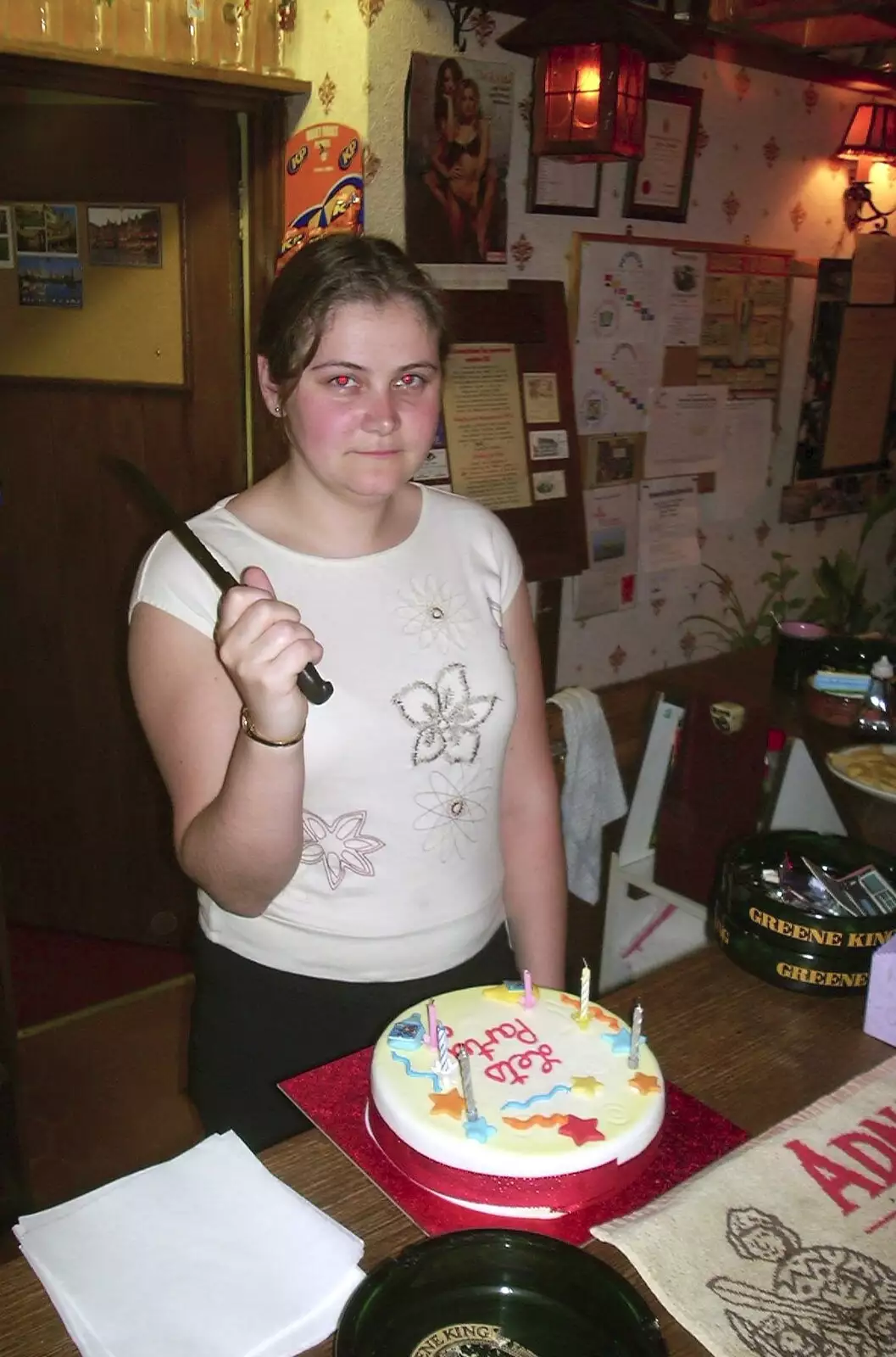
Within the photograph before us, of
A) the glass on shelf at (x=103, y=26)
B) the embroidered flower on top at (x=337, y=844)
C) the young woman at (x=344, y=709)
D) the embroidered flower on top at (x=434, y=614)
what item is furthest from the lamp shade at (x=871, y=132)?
the embroidered flower on top at (x=337, y=844)

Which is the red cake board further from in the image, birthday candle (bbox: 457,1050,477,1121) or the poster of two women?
the poster of two women

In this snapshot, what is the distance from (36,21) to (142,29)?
172mm

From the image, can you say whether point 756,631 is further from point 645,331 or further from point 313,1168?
point 313,1168

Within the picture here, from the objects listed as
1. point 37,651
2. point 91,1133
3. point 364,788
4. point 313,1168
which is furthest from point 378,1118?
point 37,651

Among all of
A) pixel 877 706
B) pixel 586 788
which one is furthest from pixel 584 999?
pixel 586 788

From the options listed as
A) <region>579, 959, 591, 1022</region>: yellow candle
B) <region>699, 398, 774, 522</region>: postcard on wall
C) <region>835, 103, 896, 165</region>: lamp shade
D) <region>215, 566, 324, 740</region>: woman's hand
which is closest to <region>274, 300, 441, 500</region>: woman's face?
<region>215, 566, 324, 740</region>: woman's hand

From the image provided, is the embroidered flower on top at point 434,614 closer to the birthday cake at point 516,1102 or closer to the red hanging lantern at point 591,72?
the birthday cake at point 516,1102

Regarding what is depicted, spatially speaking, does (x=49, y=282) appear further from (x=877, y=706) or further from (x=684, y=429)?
(x=877, y=706)

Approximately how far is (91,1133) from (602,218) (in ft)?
7.16

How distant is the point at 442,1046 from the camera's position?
2.63 feet

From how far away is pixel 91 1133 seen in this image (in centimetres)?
226

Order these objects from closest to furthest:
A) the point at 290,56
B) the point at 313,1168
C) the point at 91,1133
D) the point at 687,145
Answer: the point at 313,1168 < the point at 290,56 < the point at 91,1133 < the point at 687,145

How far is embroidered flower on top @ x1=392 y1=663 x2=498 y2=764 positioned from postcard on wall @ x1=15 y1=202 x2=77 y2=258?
5.48ft

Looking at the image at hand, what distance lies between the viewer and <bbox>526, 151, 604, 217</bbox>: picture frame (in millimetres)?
2186
